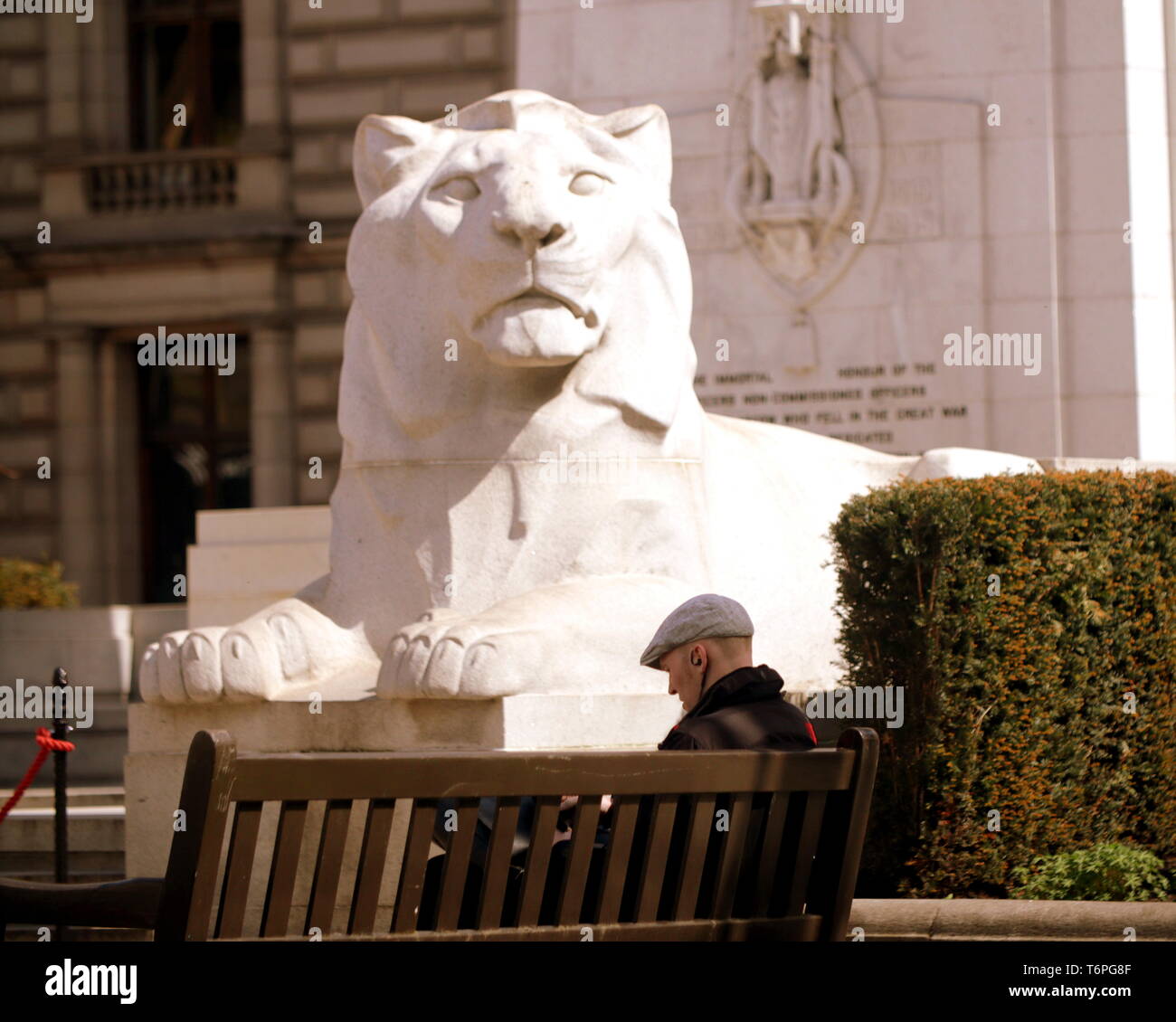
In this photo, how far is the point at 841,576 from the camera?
7.62 meters

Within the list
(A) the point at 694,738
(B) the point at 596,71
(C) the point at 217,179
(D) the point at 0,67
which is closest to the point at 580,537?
(A) the point at 694,738

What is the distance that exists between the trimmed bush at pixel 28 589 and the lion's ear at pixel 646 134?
8337 mm

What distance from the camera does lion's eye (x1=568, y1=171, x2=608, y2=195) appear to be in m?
7.62

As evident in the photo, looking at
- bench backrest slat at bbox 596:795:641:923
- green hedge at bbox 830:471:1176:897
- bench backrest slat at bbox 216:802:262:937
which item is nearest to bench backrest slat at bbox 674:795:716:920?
bench backrest slat at bbox 596:795:641:923

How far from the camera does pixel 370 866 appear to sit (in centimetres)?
396

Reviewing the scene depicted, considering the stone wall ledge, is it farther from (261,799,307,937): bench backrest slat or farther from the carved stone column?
the carved stone column

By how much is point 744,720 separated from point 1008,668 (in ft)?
8.13

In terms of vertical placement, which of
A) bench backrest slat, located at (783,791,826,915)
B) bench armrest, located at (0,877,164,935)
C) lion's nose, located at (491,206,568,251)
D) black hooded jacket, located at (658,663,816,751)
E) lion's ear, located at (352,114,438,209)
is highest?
lion's ear, located at (352,114,438,209)

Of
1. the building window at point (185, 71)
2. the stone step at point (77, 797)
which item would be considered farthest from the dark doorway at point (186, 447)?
the stone step at point (77, 797)

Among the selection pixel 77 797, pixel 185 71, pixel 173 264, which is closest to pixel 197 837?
pixel 77 797

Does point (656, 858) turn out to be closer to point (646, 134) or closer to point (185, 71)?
point (646, 134)

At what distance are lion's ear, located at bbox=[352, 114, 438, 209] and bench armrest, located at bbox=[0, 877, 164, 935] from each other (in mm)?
3549

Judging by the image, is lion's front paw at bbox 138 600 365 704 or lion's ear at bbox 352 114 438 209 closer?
lion's front paw at bbox 138 600 365 704

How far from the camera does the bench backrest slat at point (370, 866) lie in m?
3.95
